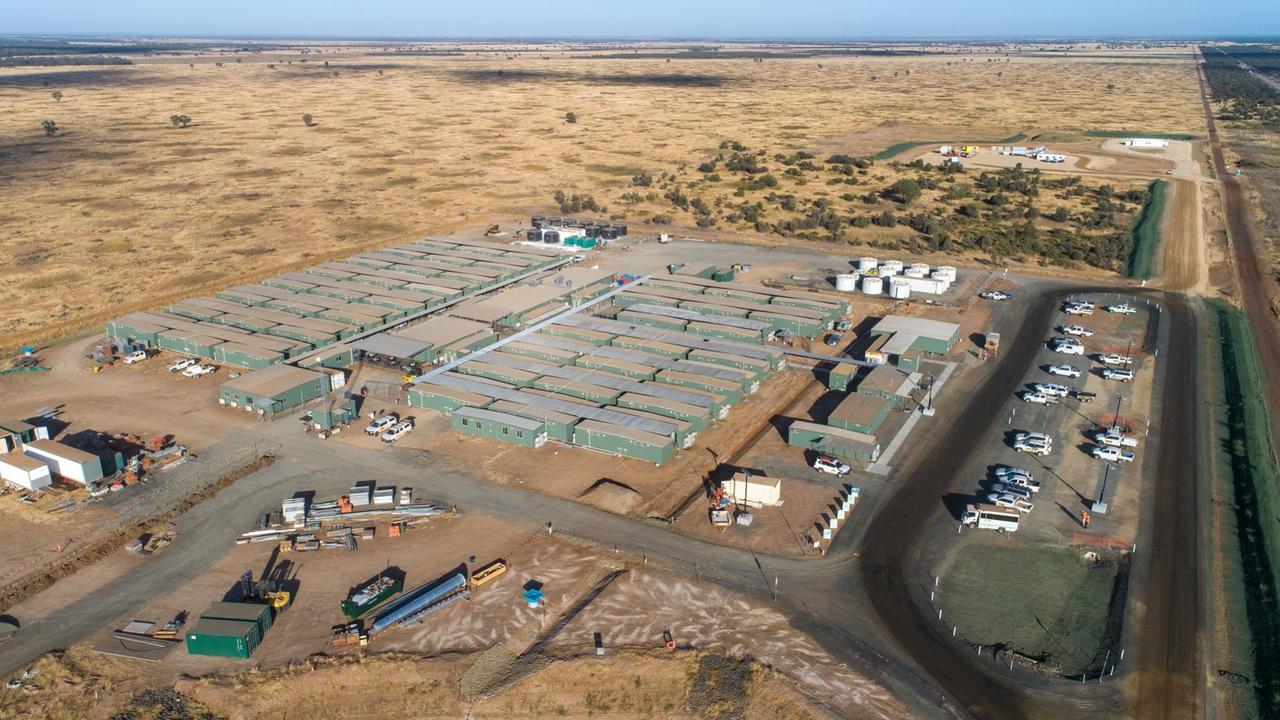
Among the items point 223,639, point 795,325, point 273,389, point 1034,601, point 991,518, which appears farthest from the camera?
point 795,325

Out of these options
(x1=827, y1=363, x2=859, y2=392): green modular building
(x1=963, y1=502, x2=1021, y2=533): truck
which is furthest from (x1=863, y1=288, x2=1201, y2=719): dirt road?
(x1=827, y1=363, x2=859, y2=392): green modular building

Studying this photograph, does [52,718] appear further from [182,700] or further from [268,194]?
[268,194]

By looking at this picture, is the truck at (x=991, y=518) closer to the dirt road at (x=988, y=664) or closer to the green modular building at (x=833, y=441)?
the dirt road at (x=988, y=664)

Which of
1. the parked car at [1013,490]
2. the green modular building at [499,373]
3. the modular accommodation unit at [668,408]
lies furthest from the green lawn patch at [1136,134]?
the green modular building at [499,373]

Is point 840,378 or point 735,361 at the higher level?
point 735,361

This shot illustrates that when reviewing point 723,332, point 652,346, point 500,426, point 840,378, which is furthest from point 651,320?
point 500,426

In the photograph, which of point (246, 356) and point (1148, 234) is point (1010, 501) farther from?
point (1148, 234)
